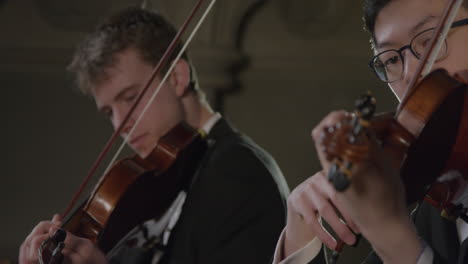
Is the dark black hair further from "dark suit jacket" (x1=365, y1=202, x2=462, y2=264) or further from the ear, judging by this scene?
the ear

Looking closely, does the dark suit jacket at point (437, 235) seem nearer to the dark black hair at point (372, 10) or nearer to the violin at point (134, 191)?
the dark black hair at point (372, 10)

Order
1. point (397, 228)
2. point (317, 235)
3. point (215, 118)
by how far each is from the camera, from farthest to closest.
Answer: point (215, 118), point (317, 235), point (397, 228)

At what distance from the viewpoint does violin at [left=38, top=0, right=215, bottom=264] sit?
1.46m

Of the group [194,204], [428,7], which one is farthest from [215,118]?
[428,7]

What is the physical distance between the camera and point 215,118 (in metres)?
1.79

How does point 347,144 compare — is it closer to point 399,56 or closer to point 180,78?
point 399,56

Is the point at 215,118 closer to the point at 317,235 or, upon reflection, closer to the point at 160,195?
the point at 160,195

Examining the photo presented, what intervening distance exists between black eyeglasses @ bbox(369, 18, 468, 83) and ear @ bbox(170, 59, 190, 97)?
0.65m

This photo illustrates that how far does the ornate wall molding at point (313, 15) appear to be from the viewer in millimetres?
3914

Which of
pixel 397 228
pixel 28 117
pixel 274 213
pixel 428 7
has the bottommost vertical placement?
pixel 28 117

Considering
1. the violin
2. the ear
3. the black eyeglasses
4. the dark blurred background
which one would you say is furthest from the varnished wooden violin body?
the dark blurred background

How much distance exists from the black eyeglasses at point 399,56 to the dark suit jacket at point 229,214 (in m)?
0.41

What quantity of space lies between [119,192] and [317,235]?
2.27 feet

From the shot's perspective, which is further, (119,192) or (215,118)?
(215,118)
